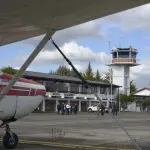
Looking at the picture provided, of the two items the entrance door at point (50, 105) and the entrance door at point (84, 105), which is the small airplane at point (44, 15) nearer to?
the entrance door at point (50, 105)

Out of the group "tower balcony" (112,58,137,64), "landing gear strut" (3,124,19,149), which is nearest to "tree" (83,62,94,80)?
"tower balcony" (112,58,137,64)

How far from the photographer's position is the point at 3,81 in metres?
9.96

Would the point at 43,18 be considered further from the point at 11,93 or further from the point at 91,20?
the point at 11,93

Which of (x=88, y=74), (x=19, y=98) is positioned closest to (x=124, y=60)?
(x=88, y=74)

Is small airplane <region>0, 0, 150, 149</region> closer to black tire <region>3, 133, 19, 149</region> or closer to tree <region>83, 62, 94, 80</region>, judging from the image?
black tire <region>3, 133, 19, 149</region>

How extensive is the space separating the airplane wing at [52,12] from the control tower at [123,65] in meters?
91.0

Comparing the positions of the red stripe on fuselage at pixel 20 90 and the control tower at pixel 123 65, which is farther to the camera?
the control tower at pixel 123 65

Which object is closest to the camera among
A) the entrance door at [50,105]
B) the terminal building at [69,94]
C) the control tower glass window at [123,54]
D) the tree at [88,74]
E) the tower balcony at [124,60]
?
the terminal building at [69,94]

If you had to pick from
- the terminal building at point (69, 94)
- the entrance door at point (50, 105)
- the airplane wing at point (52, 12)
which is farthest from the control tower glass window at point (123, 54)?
the airplane wing at point (52, 12)

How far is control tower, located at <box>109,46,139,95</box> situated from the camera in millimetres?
99438

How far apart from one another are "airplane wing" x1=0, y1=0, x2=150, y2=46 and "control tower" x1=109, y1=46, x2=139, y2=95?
9105cm

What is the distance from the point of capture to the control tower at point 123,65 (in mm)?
99438

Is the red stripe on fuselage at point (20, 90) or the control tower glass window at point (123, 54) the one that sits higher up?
the control tower glass window at point (123, 54)

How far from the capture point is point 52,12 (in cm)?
639
